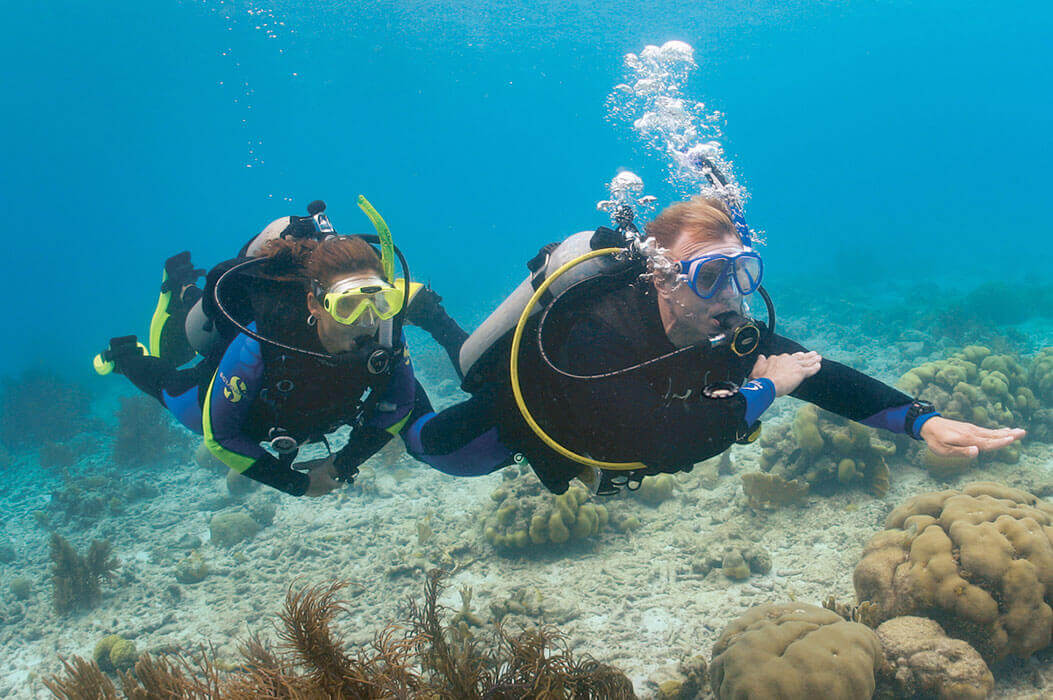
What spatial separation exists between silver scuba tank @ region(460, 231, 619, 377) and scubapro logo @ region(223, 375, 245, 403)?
5.48 ft

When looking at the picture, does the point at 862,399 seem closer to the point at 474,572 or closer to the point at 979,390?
the point at 474,572

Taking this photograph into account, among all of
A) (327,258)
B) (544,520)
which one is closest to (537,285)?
(327,258)

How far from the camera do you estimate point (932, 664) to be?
3.15 meters

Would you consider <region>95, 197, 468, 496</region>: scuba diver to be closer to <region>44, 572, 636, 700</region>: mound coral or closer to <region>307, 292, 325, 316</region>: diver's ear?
<region>307, 292, 325, 316</region>: diver's ear

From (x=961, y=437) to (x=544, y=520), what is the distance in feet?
14.2

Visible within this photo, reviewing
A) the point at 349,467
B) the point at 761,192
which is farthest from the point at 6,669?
the point at 761,192

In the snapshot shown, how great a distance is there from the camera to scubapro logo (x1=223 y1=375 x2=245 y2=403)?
3.69 metres

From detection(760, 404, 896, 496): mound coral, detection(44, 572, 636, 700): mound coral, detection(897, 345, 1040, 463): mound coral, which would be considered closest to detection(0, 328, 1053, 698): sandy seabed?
detection(760, 404, 896, 496): mound coral

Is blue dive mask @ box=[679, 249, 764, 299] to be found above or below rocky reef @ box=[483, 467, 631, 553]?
above

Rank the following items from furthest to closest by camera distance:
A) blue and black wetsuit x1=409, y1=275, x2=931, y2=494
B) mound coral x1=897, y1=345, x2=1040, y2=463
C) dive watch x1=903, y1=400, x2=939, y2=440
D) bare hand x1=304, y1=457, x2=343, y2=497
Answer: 1. mound coral x1=897, y1=345, x2=1040, y2=463
2. bare hand x1=304, y1=457, x2=343, y2=497
3. dive watch x1=903, y1=400, x2=939, y2=440
4. blue and black wetsuit x1=409, y1=275, x2=931, y2=494

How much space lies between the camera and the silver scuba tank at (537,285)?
2.97 meters

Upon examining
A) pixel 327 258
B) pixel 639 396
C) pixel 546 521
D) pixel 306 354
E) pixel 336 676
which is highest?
pixel 327 258

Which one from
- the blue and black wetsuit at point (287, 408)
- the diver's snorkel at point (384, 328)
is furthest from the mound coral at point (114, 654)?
the diver's snorkel at point (384, 328)

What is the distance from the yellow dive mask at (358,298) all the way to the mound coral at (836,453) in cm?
537
